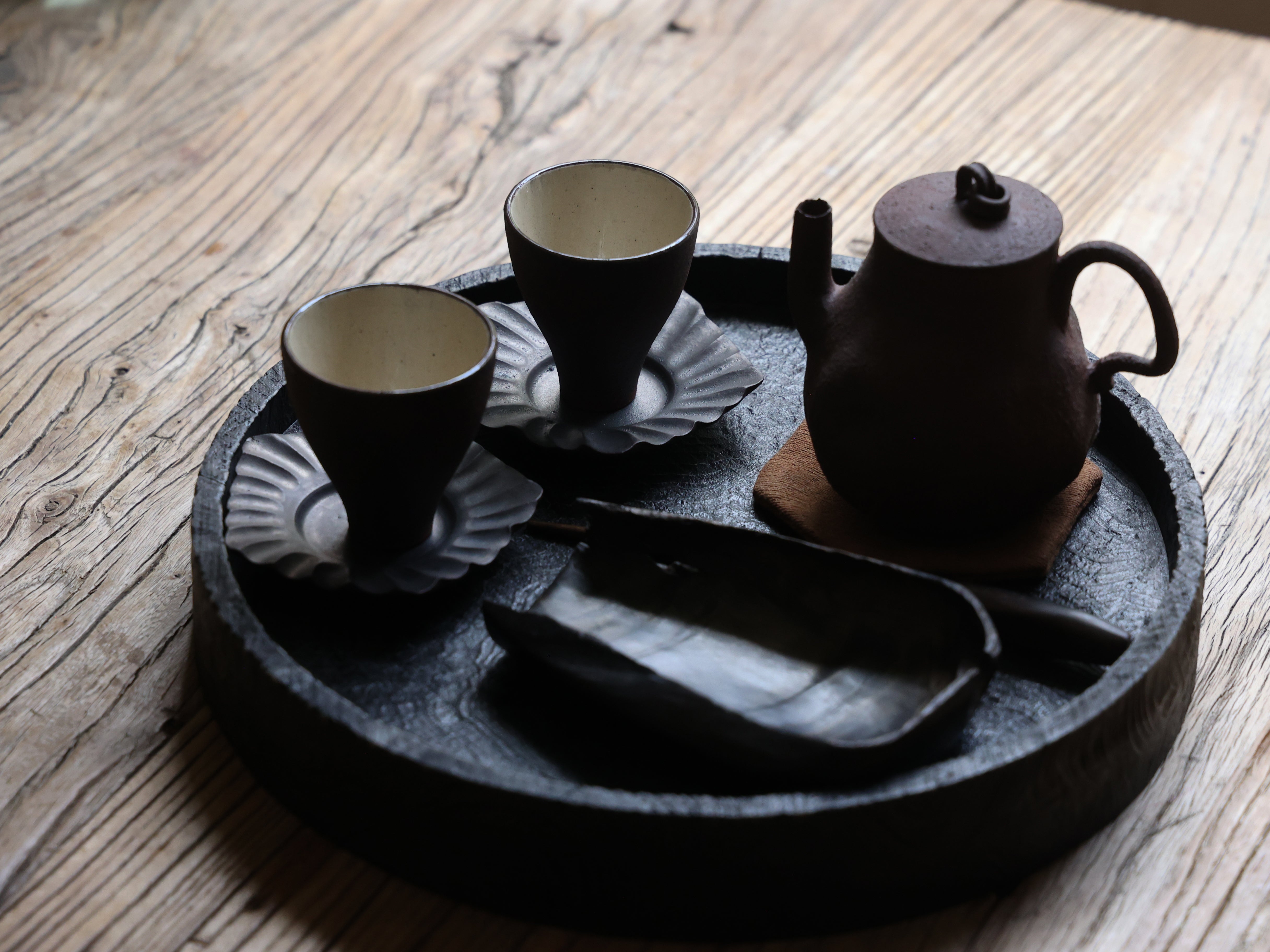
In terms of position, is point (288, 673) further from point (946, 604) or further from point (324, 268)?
point (324, 268)

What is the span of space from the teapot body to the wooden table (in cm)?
19

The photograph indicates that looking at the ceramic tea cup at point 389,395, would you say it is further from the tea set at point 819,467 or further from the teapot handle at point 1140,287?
the teapot handle at point 1140,287

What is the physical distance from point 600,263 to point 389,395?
17cm

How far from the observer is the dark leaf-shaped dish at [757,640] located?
1.95ft

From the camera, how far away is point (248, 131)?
4.25 feet

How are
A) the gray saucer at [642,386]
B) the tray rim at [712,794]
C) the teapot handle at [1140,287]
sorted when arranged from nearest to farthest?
the tray rim at [712,794], the teapot handle at [1140,287], the gray saucer at [642,386]

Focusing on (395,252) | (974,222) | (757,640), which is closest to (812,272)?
(974,222)

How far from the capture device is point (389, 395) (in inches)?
24.8

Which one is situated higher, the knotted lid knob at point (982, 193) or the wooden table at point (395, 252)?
the knotted lid knob at point (982, 193)

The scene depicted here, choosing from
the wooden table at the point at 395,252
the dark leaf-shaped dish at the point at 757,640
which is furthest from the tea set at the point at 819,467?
the wooden table at the point at 395,252

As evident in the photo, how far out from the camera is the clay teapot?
Answer: 66cm

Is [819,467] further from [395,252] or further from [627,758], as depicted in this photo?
[395,252]

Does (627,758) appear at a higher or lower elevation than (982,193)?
lower

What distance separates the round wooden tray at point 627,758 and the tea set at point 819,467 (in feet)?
0.07
